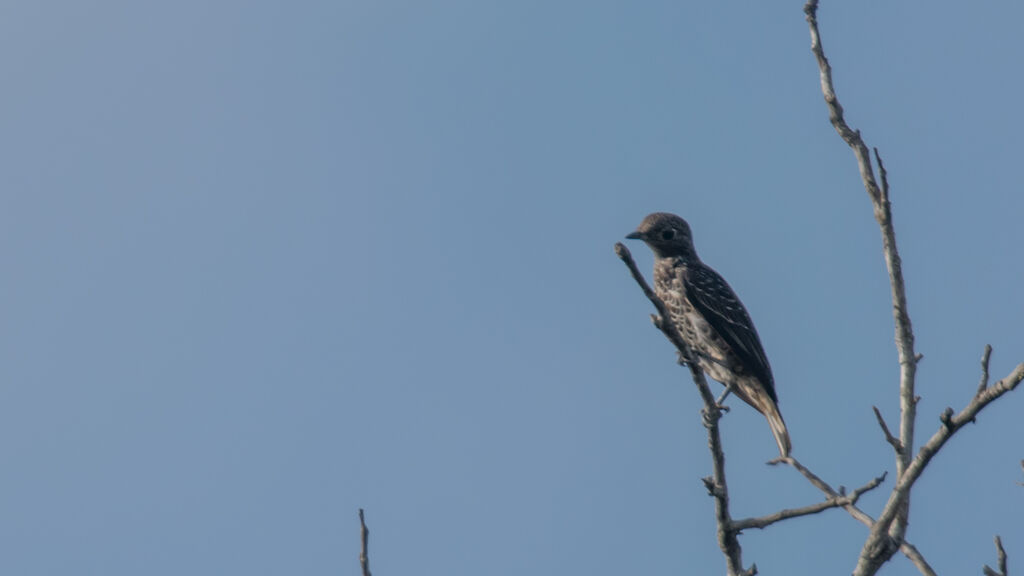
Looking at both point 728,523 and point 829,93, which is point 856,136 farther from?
point 728,523

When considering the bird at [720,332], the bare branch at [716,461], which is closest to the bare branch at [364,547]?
the bare branch at [716,461]

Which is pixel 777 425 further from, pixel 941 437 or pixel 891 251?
pixel 941 437

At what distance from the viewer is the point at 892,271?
700 centimetres

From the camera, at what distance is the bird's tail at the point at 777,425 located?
11.5 meters

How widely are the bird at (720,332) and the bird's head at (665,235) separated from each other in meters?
0.18

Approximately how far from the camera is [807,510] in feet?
21.1

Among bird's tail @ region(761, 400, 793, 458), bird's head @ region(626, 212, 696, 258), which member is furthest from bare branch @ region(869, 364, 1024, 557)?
bird's head @ region(626, 212, 696, 258)

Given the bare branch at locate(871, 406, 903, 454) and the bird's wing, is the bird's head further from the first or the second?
the bare branch at locate(871, 406, 903, 454)

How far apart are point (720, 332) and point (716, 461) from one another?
5684mm

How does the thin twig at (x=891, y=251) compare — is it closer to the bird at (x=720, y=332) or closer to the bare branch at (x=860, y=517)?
the bare branch at (x=860, y=517)

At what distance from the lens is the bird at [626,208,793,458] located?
11.9 meters

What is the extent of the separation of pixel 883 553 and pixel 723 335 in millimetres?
6282

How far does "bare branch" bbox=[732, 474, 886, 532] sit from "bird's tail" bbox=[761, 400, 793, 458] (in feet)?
16.3

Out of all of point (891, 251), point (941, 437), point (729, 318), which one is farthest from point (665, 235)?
A: point (941, 437)
